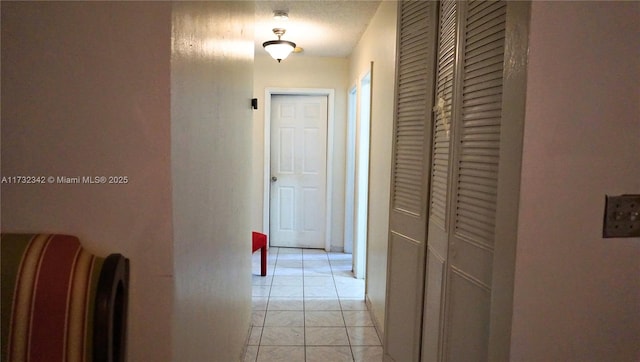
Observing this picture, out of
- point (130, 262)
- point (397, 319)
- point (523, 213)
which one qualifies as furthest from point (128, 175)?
point (397, 319)

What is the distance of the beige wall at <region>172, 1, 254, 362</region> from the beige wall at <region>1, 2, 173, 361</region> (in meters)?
0.05

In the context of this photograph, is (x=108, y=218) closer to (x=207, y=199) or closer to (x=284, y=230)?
(x=207, y=199)

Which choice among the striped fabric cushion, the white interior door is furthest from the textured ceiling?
the striped fabric cushion

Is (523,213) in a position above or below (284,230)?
above

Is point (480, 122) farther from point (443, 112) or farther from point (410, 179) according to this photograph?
point (410, 179)

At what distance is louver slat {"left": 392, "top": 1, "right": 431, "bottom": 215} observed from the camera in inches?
73.0

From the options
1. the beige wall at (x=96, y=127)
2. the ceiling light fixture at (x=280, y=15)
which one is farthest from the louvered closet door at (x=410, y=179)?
the ceiling light fixture at (x=280, y=15)

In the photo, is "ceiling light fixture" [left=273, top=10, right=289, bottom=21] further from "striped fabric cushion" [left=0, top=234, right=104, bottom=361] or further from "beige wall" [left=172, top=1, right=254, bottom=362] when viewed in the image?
"striped fabric cushion" [left=0, top=234, right=104, bottom=361]

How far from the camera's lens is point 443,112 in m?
1.65

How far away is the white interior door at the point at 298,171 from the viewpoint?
4.88m

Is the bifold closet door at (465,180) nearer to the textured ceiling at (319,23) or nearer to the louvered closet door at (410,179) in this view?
the louvered closet door at (410,179)

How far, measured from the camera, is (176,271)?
108cm

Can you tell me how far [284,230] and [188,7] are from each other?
161 inches

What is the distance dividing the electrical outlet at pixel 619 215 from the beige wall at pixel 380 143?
157 centimetres
